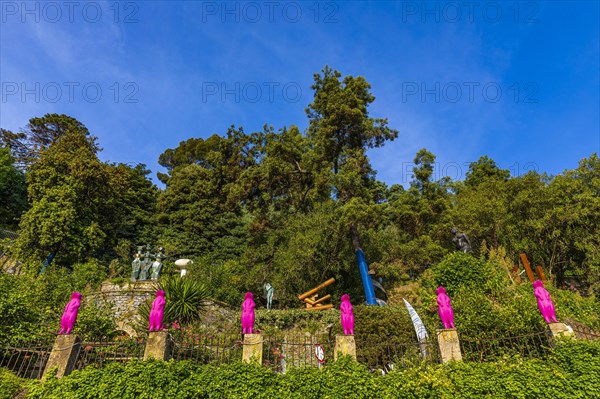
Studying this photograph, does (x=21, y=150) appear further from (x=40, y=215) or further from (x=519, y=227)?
(x=519, y=227)

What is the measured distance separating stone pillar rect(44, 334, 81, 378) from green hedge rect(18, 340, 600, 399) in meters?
0.25

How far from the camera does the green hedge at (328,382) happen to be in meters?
5.69

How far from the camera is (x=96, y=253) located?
21234 millimetres

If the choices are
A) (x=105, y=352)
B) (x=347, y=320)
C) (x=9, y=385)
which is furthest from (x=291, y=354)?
(x=9, y=385)

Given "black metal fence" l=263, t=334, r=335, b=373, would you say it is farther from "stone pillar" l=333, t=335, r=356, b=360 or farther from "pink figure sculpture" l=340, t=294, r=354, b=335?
"pink figure sculpture" l=340, t=294, r=354, b=335

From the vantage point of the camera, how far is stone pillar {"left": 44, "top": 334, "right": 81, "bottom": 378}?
612 cm

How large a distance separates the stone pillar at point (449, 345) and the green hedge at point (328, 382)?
2.26 feet

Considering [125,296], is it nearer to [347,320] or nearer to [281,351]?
[281,351]

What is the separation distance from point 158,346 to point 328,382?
332 cm

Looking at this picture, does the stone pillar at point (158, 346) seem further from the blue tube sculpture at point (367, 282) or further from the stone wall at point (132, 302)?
the blue tube sculpture at point (367, 282)

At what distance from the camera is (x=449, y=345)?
6945mm

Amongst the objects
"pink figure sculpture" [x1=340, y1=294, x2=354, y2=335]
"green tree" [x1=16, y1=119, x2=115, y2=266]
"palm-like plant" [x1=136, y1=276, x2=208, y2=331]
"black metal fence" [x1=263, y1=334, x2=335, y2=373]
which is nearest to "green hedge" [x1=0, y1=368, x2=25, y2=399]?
"palm-like plant" [x1=136, y1=276, x2=208, y2=331]

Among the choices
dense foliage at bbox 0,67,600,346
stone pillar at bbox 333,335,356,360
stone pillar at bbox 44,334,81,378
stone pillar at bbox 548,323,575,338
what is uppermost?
dense foliage at bbox 0,67,600,346

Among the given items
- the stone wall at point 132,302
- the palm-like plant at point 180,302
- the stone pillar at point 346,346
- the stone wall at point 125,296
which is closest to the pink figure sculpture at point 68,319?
the palm-like plant at point 180,302
